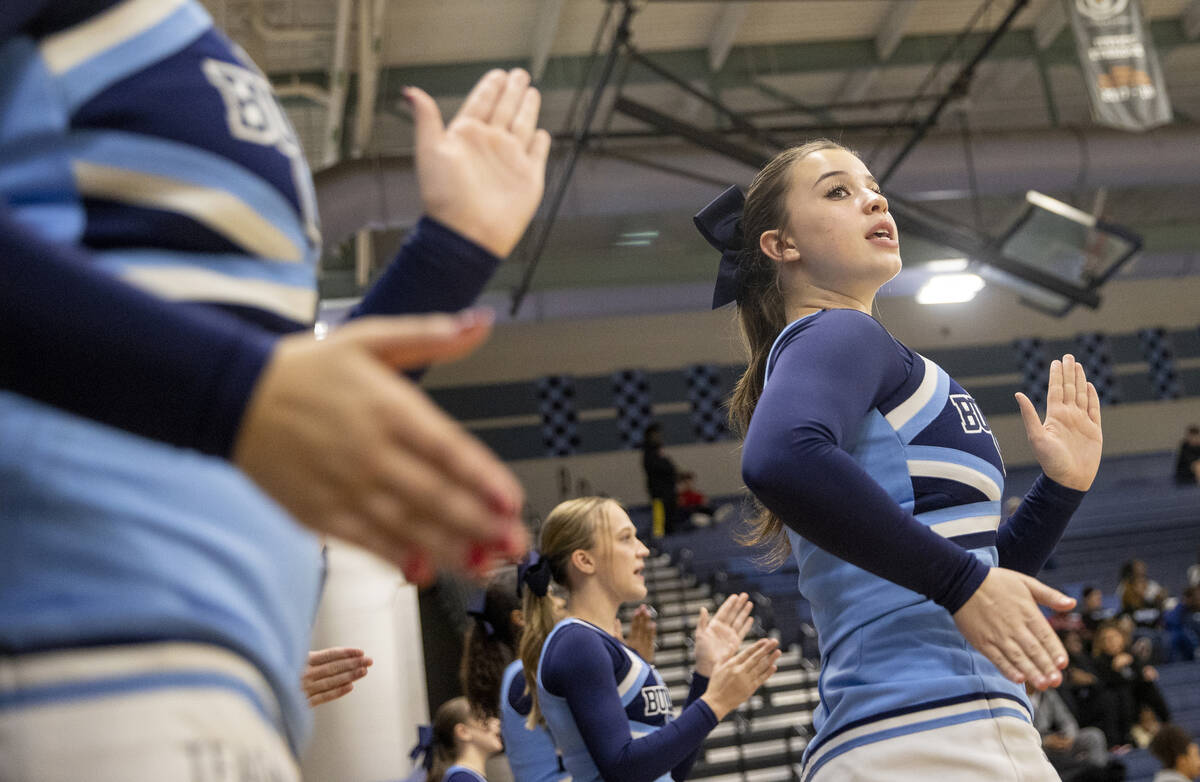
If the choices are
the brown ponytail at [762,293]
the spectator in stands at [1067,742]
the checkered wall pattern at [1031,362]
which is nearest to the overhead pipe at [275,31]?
the spectator in stands at [1067,742]

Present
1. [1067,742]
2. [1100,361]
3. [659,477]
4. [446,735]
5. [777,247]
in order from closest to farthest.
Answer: [777,247] < [446,735] < [1067,742] < [659,477] < [1100,361]

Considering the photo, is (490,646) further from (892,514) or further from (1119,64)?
(1119,64)

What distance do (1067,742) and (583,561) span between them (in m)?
5.61

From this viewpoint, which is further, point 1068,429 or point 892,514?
point 1068,429

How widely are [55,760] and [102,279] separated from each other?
0.28m

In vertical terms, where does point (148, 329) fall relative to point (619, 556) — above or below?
above

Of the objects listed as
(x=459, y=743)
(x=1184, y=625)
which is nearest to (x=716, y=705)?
(x=459, y=743)

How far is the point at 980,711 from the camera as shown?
58.8 inches

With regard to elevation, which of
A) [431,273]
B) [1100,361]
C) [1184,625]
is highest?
[431,273]

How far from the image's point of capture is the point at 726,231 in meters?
2.25

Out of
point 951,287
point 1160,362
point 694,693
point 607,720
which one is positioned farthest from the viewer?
point 1160,362

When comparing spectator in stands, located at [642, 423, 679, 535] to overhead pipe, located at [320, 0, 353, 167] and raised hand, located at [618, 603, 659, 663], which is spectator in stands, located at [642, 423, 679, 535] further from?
raised hand, located at [618, 603, 659, 663]

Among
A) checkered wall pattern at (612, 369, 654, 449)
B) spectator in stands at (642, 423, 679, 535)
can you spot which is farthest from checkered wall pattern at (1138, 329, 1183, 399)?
spectator in stands at (642, 423, 679, 535)

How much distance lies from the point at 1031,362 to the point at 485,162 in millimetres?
18228
